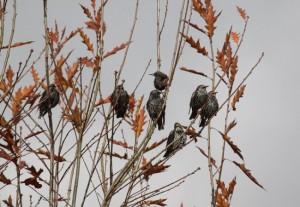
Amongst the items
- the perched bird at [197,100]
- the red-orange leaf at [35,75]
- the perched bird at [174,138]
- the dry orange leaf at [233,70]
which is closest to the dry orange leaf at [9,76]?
the red-orange leaf at [35,75]

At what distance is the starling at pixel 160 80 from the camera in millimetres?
3746

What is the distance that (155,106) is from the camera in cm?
385

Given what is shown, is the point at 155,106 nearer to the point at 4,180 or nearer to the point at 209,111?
the point at 209,111

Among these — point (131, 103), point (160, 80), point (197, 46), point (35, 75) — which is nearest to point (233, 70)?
point (197, 46)

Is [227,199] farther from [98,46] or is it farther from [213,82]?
[98,46]

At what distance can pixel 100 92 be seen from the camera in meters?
3.67

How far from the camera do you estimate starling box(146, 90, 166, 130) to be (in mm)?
3829

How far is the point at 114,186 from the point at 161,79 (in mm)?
1048

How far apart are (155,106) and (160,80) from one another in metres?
0.25

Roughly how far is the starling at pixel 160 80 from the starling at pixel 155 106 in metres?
0.11

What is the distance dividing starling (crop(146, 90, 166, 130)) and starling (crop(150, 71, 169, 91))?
0.11 metres

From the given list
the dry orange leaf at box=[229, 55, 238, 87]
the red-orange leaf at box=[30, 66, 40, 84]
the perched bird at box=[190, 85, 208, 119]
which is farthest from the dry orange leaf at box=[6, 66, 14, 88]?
the dry orange leaf at box=[229, 55, 238, 87]

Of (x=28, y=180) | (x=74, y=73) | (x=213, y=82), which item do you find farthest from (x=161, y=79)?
(x=28, y=180)

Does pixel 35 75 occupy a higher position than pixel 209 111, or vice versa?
pixel 35 75
